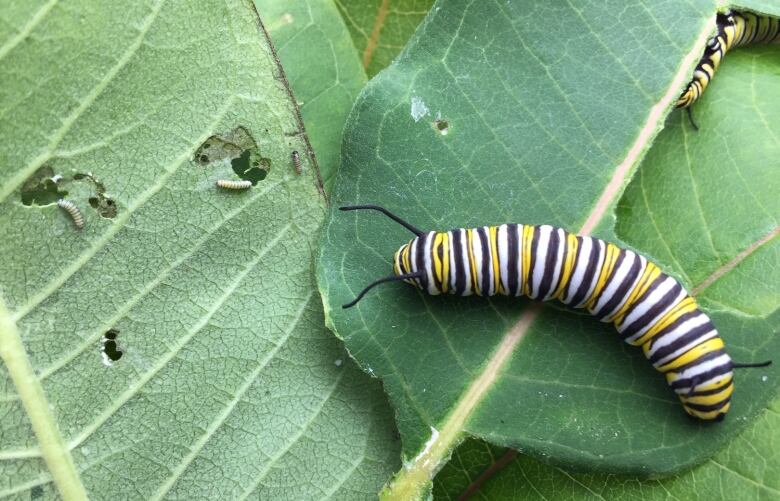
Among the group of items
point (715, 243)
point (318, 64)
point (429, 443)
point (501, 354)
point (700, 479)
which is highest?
point (318, 64)

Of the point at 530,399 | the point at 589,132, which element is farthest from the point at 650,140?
the point at 530,399

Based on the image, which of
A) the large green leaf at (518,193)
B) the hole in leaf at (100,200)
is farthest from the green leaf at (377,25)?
the hole in leaf at (100,200)

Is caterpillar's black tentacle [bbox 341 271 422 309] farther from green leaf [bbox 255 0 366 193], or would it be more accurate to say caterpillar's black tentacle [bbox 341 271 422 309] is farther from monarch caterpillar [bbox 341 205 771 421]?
green leaf [bbox 255 0 366 193]

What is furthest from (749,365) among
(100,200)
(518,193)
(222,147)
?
(100,200)

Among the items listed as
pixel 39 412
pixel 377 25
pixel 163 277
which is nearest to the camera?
pixel 39 412

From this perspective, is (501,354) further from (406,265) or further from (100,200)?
(100,200)

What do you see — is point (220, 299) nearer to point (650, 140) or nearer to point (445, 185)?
point (445, 185)

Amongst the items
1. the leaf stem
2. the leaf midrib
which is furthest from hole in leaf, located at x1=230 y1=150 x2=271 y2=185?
the leaf midrib

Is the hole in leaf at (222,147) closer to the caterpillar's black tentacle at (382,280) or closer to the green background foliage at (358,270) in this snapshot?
the green background foliage at (358,270)
